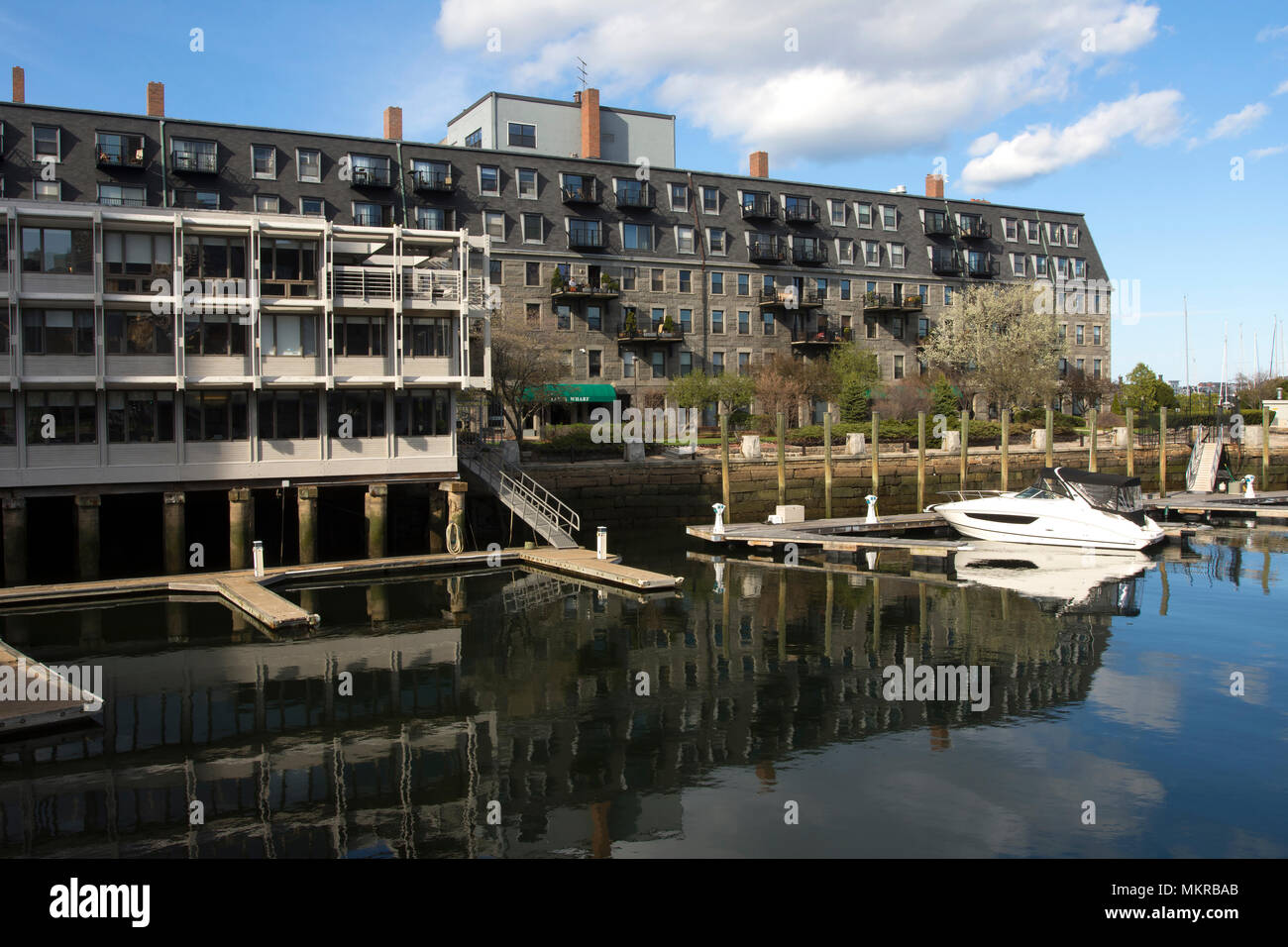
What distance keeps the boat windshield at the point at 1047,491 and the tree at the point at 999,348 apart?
33.1m

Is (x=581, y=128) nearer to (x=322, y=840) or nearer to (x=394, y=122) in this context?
(x=394, y=122)

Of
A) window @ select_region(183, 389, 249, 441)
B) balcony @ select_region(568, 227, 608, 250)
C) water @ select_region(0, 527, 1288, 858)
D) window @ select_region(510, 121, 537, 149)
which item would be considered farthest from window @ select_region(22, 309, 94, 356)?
window @ select_region(510, 121, 537, 149)

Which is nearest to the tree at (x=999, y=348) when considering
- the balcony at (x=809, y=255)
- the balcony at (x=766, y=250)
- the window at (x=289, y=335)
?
the balcony at (x=809, y=255)

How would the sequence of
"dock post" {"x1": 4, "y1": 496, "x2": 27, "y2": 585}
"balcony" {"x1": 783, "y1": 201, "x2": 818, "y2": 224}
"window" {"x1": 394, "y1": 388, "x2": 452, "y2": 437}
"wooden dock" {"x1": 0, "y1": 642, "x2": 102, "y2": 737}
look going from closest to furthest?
"wooden dock" {"x1": 0, "y1": 642, "x2": 102, "y2": 737}
"dock post" {"x1": 4, "y1": 496, "x2": 27, "y2": 585}
"window" {"x1": 394, "y1": 388, "x2": 452, "y2": 437}
"balcony" {"x1": 783, "y1": 201, "x2": 818, "y2": 224}

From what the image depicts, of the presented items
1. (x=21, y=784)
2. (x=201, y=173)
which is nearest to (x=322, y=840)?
(x=21, y=784)

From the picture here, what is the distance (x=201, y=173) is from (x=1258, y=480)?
6517cm

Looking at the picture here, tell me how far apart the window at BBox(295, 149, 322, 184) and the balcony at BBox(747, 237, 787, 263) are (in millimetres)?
28706

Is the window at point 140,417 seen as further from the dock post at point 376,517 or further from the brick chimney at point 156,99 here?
the brick chimney at point 156,99

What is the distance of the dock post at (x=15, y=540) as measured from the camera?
28.7 meters

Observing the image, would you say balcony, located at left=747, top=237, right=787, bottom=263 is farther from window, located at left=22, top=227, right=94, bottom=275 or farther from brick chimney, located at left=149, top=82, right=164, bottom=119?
window, located at left=22, top=227, right=94, bottom=275

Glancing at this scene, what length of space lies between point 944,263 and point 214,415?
59.7 meters

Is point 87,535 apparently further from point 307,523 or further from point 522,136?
point 522,136

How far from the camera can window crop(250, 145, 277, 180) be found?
54.4 m
